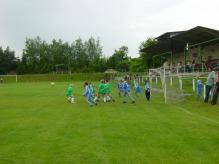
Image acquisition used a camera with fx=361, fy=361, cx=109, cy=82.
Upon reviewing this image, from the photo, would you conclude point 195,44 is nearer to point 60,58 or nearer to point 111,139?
point 111,139

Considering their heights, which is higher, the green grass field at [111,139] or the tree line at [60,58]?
the tree line at [60,58]

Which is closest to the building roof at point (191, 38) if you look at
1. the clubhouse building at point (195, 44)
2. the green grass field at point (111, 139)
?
the clubhouse building at point (195, 44)

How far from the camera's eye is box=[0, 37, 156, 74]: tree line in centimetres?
10488

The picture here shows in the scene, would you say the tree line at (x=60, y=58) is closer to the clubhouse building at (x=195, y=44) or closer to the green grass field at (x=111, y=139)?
the clubhouse building at (x=195, y=44)

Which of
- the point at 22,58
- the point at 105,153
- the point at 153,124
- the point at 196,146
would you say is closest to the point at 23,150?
the point at 105,153

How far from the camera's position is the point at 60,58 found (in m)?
120

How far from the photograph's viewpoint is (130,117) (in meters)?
16.0

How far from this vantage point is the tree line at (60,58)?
344 ft

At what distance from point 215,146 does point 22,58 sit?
112777 mm

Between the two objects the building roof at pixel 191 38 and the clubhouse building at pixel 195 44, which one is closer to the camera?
the building roof at pixel 191 38

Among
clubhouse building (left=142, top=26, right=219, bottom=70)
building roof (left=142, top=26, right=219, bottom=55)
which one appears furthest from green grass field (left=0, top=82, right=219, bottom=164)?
clubhouse building (left=142, top=26, right=219, bottom=70)

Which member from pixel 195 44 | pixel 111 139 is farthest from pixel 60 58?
pixel 111 139

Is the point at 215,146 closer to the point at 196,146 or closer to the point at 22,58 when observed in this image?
the point at 196,146

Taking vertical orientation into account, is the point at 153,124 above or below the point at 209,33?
below
